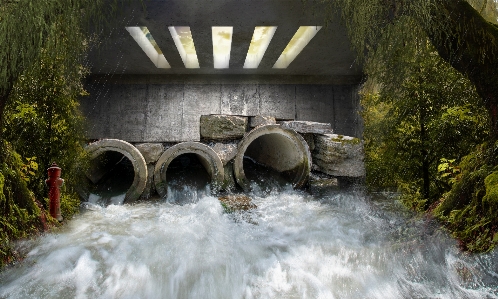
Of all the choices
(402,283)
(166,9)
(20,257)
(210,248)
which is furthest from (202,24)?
(402,283)

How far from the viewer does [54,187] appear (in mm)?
4668

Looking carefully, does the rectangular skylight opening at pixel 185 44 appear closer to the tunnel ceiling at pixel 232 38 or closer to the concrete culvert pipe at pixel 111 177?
the tunnel ceiling at pixel 232 38

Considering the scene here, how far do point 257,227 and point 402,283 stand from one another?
2.13 meters

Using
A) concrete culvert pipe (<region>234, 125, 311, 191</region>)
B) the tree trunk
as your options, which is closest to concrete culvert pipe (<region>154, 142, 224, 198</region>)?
concrete culvert pipe (<region>234, 125, 311, 191</region>)

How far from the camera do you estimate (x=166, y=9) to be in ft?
22.7

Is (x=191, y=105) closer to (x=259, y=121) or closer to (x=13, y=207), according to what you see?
(x=259, y=121)

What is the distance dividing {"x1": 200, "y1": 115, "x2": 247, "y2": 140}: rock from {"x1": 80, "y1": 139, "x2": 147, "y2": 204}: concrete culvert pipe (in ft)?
5.00

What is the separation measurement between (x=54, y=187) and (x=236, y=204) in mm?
2734

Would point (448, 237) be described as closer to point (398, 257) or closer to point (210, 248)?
point (398, 257)

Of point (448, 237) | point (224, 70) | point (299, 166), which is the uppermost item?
point (224, 70)

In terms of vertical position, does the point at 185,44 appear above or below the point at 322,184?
above

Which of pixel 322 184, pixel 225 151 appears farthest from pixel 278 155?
pixel 225 151

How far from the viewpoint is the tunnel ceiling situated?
685cm

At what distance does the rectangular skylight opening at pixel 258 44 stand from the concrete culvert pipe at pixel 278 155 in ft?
6.62
